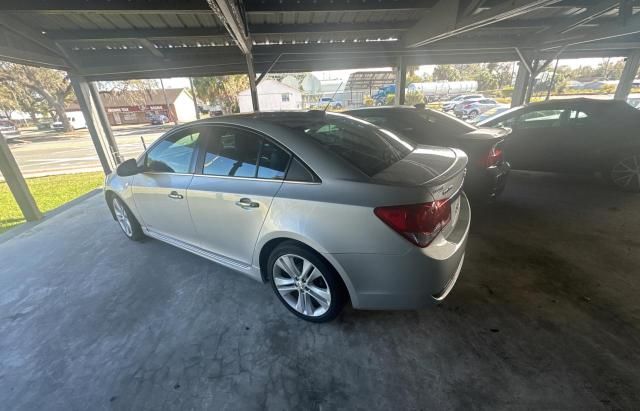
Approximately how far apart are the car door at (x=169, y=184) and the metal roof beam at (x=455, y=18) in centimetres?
441

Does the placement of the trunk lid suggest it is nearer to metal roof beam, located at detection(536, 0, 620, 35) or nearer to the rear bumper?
the rear bumper

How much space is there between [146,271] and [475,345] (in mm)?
3102

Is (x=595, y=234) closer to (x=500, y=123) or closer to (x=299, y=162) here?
(x=500, y=123)

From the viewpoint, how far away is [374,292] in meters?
1.76

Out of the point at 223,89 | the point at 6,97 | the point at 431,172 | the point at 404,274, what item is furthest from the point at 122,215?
the point at 6,97

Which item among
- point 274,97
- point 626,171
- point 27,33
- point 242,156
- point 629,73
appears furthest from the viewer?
point 274,97

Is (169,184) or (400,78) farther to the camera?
(400,78)

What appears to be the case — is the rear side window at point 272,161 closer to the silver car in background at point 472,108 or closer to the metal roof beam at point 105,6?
the metal roof beam at point 105,6

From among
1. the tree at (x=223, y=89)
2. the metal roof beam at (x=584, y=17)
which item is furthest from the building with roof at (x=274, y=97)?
the metal roof beam at (x=584, y=17)

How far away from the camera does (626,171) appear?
416cm

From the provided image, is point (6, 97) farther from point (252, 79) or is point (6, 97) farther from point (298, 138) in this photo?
point (298, 138)

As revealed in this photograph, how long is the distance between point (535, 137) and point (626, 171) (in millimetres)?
1281

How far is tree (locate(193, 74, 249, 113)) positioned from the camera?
101 ft

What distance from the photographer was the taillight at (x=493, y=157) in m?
3.17
